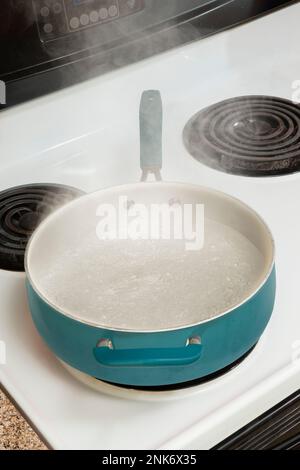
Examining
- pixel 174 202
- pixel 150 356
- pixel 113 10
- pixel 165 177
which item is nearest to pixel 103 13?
pixel 113 10

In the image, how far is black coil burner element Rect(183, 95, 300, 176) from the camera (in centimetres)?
88

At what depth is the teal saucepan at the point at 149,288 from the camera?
1.73ft

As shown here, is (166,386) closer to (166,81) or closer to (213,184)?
(213,184)

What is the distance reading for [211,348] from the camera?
54 cm

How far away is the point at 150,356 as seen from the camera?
0.52 m

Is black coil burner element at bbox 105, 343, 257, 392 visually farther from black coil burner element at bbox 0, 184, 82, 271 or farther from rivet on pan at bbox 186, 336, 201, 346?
black coil burner element at bbox 0, 184, 82, 271

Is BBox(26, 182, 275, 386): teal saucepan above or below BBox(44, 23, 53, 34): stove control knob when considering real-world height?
below

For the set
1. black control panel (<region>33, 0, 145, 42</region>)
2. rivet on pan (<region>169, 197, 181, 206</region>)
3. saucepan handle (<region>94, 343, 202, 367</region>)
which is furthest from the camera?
black control panel (<region>33, 0, 145, 42</region>)

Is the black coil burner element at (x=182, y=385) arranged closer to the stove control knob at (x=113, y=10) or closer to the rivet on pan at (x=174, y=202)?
the rivet on pan at (x=174, y=202)

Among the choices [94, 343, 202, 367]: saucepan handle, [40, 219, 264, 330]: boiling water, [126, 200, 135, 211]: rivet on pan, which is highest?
[126, 200, 135, 211]: rivet on pan

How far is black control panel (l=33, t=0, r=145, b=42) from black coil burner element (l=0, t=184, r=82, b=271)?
21cm

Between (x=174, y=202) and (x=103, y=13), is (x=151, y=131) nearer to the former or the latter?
(x=174, y=202)

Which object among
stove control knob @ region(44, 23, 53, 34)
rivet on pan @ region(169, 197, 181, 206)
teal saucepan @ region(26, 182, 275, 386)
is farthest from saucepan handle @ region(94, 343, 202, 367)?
stove control knob @ region(44, 23, 53, 34)

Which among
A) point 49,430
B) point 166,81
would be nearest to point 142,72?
point 166,81
